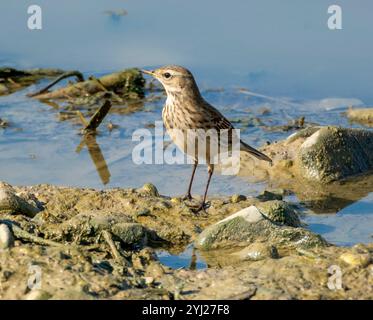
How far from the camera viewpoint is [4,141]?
12.0 meters

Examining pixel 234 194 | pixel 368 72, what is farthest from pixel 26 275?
pixel 368 72

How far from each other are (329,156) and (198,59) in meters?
4.99

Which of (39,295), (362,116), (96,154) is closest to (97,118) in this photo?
(96,154)

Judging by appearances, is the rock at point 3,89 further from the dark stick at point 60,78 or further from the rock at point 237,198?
the rock at point 237,198

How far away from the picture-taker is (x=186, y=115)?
9789 mm

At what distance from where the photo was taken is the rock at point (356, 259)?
708 centimetres

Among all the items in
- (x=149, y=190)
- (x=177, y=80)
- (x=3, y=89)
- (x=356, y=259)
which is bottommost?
(x=149, y=190)

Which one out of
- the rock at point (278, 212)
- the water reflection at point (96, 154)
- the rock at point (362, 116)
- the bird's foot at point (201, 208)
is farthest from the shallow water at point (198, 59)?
the rock at point (278, 212)

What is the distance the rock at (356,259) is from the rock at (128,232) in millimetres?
1727

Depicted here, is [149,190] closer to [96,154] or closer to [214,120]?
[214,120]

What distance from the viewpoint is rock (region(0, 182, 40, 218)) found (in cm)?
845

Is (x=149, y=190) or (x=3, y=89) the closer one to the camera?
(x=149, y=190)
